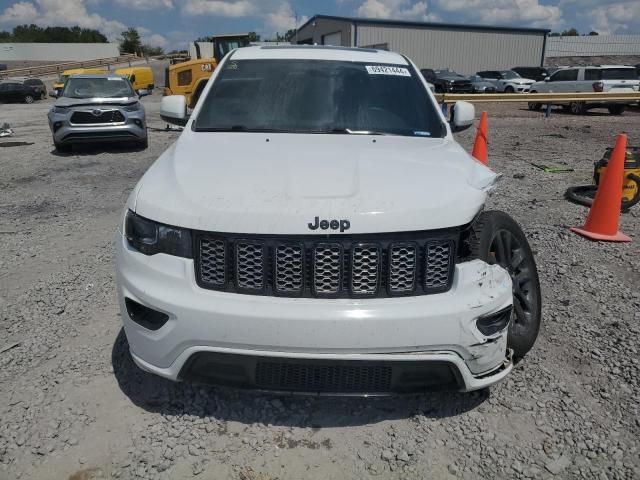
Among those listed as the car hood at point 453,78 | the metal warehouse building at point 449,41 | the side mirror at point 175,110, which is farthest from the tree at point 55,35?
the side mirror at point 175,110

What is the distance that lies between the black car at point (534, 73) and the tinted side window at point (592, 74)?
35.6 feet

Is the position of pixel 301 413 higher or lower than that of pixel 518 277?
lower

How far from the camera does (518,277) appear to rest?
120 inches

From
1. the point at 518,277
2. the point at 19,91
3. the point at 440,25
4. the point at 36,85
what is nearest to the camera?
the point at 518,277

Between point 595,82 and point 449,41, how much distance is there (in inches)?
1115

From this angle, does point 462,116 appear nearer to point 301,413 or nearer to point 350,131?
point 350,131

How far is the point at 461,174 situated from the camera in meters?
2.50

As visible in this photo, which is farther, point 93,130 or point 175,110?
point 93,130

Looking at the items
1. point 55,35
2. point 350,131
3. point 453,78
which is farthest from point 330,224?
point 55,35

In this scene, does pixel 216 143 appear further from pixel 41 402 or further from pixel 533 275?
pixel 533 275

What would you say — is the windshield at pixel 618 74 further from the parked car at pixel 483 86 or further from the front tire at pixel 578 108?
the parked car at pixel 483 86

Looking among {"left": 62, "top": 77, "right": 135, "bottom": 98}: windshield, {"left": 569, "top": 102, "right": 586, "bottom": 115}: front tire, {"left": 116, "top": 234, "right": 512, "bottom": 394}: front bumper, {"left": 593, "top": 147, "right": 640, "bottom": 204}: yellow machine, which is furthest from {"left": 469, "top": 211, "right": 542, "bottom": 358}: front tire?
{"left": 569, "top": 102, "right": 586, "bottom": 115}: front tire

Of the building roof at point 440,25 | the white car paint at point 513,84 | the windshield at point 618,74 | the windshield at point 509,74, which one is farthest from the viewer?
the building roof at point 440,25

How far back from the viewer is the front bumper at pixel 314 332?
204 centimetres
